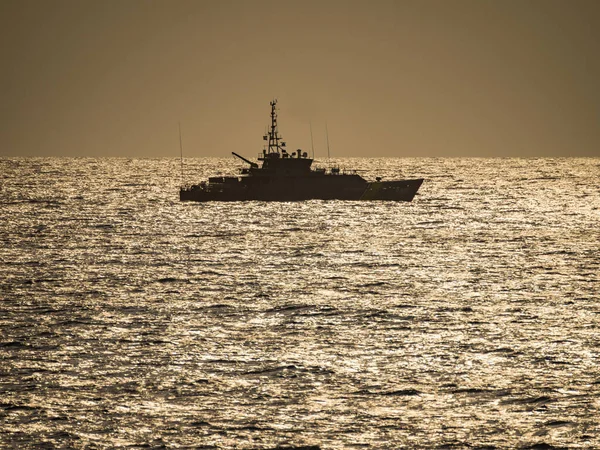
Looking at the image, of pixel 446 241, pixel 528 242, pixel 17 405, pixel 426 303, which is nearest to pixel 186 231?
pixel 446 241

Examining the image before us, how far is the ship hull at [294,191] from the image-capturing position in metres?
114

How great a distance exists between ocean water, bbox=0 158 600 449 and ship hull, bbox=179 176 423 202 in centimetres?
4022

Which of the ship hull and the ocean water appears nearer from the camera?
the ocean water

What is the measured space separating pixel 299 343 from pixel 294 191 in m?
81.8

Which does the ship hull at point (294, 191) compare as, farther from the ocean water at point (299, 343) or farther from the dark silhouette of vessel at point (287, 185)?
the ocean water at point (299, 343)

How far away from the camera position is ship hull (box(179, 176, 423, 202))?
114188 millimetres

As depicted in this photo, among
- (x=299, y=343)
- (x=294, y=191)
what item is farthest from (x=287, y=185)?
(x=299, y=343)

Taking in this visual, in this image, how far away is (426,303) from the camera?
4219 centimetres

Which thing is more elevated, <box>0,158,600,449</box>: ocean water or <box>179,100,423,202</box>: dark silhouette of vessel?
<box>179,100,423,202</box>: dark silhouette of vessel

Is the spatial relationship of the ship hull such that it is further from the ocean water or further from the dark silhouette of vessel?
the ocean water

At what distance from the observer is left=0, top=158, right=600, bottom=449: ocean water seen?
23.7 metres

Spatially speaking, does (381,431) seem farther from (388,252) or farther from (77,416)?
(388,252)

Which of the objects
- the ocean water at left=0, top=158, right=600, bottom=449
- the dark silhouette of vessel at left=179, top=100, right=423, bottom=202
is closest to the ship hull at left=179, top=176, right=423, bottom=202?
the dark silhouette of vessel at left=179, top=100, right=423, bottom=202

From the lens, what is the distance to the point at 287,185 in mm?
113500
